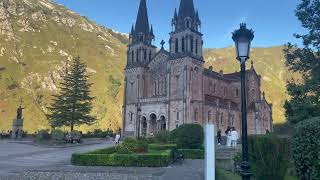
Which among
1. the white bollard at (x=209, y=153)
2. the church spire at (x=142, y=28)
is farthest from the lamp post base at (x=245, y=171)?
the church spire at (x=142, y=28)

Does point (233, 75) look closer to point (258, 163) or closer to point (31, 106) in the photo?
point (258, 163)

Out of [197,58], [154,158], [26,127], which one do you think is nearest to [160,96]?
[197,58]

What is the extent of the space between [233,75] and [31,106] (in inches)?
3222

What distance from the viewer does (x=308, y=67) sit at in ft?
87.7

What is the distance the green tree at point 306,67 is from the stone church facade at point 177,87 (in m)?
26.0

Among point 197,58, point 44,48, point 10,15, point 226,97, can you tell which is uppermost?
point 10,15

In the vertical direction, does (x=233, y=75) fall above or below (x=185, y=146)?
above

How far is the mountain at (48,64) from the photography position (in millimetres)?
129000

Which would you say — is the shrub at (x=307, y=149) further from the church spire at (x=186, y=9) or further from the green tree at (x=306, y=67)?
the church spire at (x=186, y=9)

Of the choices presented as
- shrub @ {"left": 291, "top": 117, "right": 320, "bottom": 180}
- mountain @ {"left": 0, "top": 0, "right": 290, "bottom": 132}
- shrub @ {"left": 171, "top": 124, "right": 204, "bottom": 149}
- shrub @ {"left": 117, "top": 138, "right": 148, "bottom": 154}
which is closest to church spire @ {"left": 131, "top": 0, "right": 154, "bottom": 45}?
shrub @ {"left": 171, "top": 124, "right": 204, "bottom": 149}

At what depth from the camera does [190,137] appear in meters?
28.1

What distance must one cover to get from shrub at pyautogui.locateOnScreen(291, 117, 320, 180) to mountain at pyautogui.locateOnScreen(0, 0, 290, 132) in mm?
106748

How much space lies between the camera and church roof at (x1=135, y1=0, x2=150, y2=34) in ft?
210

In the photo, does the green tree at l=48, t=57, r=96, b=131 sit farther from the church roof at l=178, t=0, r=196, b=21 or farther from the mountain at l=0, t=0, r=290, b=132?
the mountain at l=0, t=0, r=290, b=132
